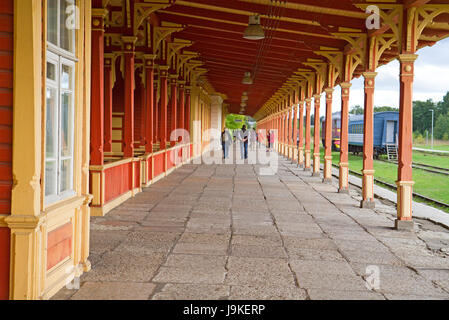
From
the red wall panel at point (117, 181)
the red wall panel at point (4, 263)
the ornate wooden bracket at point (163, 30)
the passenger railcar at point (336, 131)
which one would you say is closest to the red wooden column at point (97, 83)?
the red wall panel at point (117, 181)

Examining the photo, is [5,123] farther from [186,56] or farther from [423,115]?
[423,115]

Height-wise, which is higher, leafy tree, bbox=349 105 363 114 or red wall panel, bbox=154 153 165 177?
leafy tree, bbox=349 105 363 114

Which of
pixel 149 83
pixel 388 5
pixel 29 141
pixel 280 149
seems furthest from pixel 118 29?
pixel 280 149

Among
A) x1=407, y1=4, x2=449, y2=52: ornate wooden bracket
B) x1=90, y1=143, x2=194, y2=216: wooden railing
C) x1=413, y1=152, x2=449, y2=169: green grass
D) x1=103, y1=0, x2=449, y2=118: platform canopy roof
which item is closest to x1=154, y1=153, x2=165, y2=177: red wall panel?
x1=90, y1=143, x2=194, y2=216: wooden railing

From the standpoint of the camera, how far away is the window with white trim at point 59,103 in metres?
4.29

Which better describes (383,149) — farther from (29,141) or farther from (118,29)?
(29,141)

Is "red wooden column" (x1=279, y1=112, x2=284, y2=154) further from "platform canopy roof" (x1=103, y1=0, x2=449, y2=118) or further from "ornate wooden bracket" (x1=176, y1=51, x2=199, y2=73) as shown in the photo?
"ornate wooden bracket" (x1=176, y1=51, x2=199, y2=73)

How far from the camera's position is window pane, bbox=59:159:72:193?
464 centimetres

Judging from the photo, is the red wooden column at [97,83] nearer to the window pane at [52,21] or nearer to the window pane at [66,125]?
the window pane at [66,125]

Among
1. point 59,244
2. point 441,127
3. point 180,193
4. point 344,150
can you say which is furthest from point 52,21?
point 441,127
